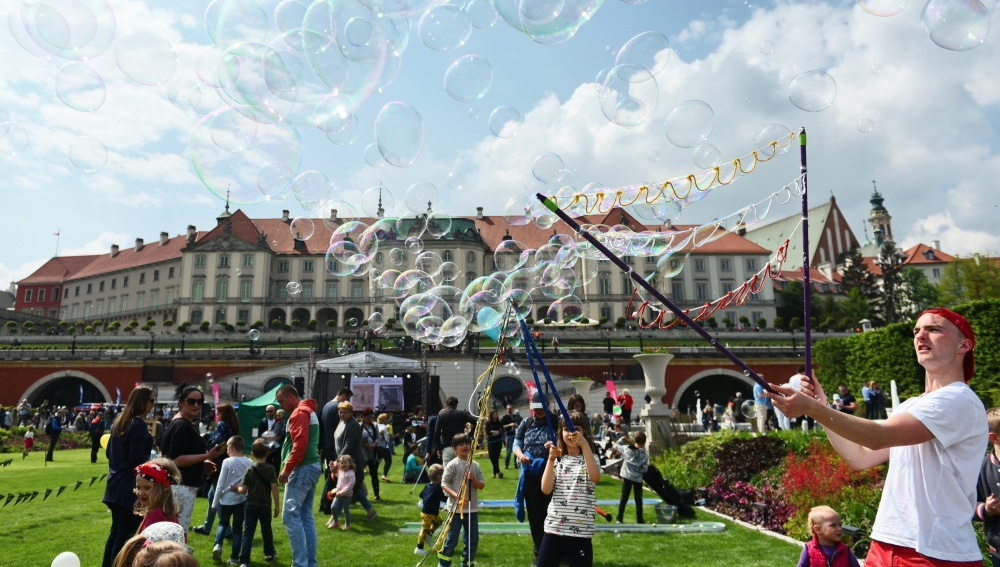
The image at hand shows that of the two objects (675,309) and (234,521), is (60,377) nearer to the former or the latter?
(234,521)

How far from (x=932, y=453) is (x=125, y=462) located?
522 centimetres

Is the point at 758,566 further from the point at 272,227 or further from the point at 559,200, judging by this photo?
the point at 272,227

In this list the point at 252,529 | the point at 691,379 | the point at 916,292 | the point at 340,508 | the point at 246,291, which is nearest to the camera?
the point at 252,529

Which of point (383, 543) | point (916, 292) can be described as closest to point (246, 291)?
point (383, 543)

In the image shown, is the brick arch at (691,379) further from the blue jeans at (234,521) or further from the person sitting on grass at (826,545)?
the person sitting on grass at (826,545)

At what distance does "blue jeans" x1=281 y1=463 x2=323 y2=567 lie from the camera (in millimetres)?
5719

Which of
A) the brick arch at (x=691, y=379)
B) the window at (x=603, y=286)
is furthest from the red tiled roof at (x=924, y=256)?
the brick arch at (x=691, y=379)

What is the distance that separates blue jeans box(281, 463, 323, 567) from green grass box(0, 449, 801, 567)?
0.84 metres

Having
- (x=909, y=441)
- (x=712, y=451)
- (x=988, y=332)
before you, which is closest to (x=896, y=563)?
(x=909, y=441)

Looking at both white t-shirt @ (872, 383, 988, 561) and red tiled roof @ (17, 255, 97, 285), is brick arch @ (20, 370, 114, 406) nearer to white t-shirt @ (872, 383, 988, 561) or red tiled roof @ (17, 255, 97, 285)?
white t-shirt @ (872, 383, 988, 561)

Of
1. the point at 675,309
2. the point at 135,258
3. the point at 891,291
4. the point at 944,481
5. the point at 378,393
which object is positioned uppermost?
the point at 135,258

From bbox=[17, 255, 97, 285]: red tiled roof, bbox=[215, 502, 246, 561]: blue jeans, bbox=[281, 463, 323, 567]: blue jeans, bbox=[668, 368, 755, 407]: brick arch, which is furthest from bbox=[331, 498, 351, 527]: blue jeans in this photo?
bbox=[17, 255, 97, 285]: red tiled roof

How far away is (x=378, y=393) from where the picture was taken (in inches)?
1101

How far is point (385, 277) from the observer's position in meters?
15.6
